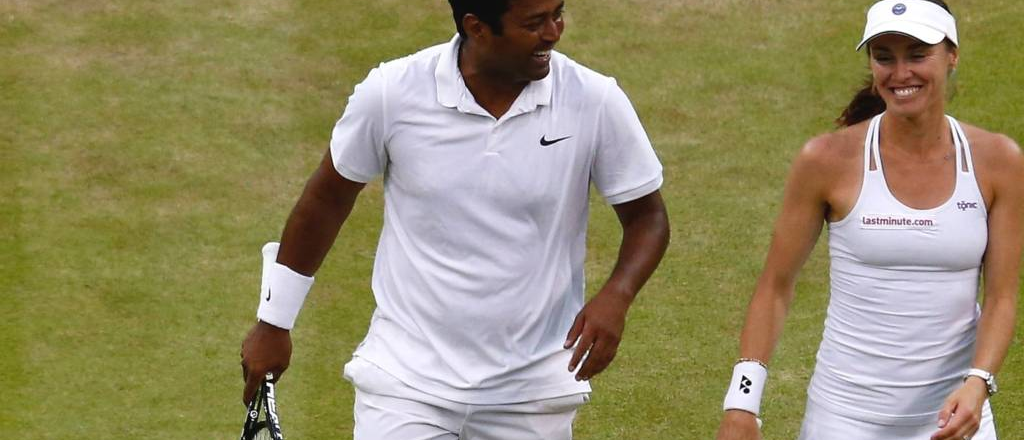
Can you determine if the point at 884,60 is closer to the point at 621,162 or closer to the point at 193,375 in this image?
the point at 621,162

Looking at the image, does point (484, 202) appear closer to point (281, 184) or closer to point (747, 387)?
point (747, 387)

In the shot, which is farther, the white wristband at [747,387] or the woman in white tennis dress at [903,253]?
the white wristband at [747,387]

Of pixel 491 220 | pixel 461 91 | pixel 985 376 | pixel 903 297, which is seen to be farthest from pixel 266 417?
pixel 985 376

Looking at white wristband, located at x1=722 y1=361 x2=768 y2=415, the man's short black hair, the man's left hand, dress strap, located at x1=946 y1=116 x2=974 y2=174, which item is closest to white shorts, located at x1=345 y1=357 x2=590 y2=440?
the man's left hand

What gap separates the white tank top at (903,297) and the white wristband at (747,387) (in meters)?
0.20

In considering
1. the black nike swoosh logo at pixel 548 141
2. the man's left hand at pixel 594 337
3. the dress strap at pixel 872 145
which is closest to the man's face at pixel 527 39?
the black nike swoosh logo at pixel 548 141

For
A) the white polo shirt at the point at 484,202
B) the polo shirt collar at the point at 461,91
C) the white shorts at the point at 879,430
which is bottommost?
the white shorts at the point at 879,430

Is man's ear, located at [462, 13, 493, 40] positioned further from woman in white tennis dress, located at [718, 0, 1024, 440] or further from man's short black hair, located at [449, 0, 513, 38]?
woman in white tennis dress, located at [718, 0, 1024, 440]

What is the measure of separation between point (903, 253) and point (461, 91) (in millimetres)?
1229

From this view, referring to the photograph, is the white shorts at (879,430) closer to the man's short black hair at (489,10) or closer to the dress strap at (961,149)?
the dress strap at (961,149)

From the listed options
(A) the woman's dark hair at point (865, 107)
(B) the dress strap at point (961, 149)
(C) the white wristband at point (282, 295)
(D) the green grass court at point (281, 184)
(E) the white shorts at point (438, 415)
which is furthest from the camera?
(D) the green grass court at point (281, 184)

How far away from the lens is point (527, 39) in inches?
208

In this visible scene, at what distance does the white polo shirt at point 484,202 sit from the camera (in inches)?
211

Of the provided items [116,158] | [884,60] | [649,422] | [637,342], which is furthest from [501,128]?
[116,158]
